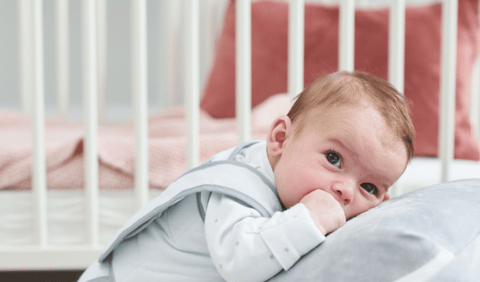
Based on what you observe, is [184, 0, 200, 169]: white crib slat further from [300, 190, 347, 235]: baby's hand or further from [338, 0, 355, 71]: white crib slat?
[300, 190, 347, 235]: baby's hand

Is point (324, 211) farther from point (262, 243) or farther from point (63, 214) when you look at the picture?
point (63, 214)

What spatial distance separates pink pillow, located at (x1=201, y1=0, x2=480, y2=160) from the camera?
1.17 metres

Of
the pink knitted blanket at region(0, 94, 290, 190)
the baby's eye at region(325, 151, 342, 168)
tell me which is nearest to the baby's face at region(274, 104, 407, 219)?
the baby's eye at region(325, 151, 342, 168)

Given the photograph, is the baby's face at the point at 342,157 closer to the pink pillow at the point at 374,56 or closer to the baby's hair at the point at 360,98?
the baby's hair at the point at 360,98

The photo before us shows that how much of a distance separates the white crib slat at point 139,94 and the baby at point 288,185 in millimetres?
288

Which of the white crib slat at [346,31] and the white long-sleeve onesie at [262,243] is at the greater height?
the white crib slat at [346,31]

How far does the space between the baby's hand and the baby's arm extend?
21 millimetres

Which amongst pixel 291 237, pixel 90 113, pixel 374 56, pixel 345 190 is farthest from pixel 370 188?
pixel 374 56

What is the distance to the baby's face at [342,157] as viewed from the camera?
0.47 meters

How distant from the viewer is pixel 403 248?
1.17 feet

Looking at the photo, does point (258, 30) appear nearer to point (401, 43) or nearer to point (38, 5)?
point (401, 43)

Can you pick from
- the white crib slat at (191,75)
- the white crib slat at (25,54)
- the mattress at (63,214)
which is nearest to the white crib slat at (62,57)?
the white crib slat at (25,54)

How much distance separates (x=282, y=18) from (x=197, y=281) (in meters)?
1.12

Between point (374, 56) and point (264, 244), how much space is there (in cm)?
99
